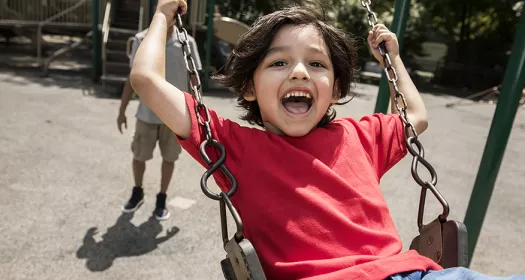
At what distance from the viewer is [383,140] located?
178cm

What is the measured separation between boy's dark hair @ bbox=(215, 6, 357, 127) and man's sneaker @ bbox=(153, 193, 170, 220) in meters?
1.76

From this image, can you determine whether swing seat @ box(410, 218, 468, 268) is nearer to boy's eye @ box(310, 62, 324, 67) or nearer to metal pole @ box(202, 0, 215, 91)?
boy's eye @ box(310, 62, 324, 67)

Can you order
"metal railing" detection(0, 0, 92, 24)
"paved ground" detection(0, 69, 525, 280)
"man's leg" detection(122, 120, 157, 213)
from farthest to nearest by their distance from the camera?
"metal railing" detection(0, 0, 92, 24) < "man's leg" detection(122, 120, 157, 213) < "paved ground" detection(0, 69, 525, 280)

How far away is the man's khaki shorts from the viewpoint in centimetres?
336

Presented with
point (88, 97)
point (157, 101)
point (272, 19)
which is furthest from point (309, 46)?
point (88, 97)

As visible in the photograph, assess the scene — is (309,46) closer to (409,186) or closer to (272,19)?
(272,19)

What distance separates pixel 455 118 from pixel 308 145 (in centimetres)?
904

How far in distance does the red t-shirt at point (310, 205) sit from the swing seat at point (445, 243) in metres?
0.09

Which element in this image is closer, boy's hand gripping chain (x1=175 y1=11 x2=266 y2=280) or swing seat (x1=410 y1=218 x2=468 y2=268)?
boy's hand gripping chain (x1=175 y1=11 x2=266 y2=280)

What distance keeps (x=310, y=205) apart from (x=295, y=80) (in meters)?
0.40

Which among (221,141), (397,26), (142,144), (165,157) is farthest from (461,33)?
(221,141)

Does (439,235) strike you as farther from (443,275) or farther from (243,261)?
(243,261)

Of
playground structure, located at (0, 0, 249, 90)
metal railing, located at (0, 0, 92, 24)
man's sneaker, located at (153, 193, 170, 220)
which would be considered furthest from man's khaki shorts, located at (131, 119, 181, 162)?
metal railing, located at (0, 0, 92, 24)

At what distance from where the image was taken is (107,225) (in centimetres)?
322
